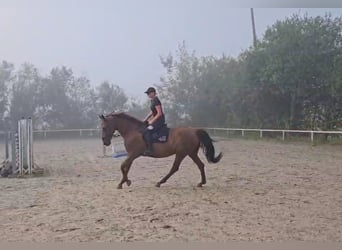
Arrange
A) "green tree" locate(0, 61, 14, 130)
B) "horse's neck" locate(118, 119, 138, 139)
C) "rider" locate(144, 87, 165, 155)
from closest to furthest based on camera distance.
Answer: "rider" locate(144, 87, 165, 155) → "horse's neck" locate(118, 119, 138, 139) → "green tree" locate(0, 61, 14, 130)

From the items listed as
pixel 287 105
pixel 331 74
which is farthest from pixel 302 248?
pixel 287 105

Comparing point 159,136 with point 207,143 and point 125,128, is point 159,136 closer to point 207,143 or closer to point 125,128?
point 125,128

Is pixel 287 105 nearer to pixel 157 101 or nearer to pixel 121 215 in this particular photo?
pixel 157 101

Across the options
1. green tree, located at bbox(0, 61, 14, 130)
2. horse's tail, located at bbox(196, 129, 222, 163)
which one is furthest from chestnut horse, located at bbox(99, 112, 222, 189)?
green tree, located at bbox(0, 61, 14, 130)

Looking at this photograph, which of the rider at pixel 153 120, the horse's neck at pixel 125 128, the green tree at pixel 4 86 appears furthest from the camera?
the green tree at pixel 4 86

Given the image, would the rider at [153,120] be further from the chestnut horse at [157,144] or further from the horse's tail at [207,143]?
the horse's tail at [207,143]

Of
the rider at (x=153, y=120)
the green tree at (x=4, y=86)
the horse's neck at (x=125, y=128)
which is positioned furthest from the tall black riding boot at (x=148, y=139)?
the green tree at (x=4, y=86)

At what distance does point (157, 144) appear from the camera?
455 centimetres

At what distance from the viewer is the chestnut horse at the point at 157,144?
454cm

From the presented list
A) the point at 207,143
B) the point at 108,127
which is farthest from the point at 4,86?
the point at 207,143

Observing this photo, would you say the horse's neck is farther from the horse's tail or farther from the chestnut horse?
the horse's tail

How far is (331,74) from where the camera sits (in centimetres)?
1122

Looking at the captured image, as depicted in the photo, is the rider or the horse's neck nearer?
the rider

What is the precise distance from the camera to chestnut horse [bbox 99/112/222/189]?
14.9ft
